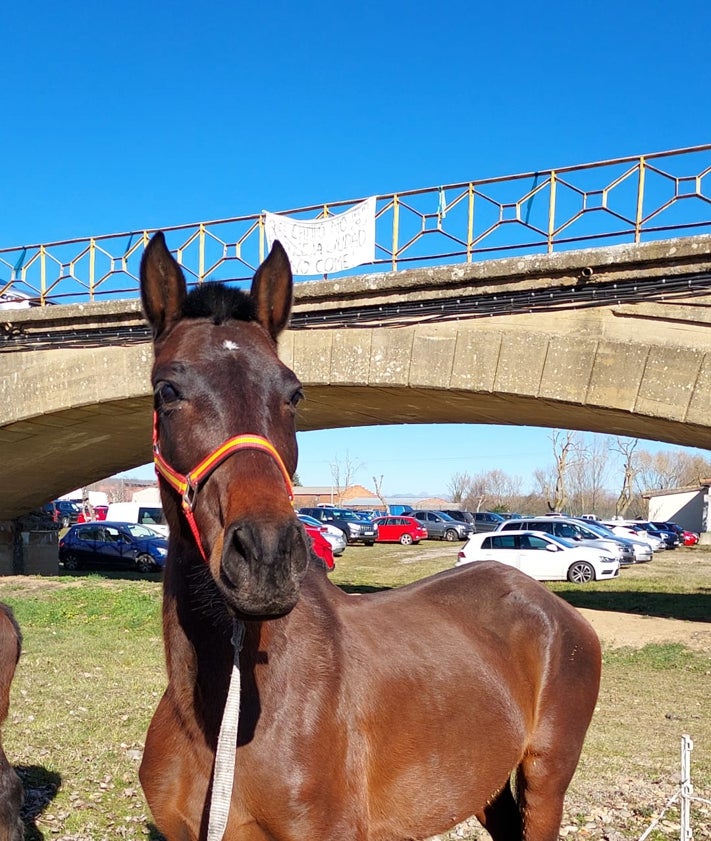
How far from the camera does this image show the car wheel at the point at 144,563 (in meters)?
26.4

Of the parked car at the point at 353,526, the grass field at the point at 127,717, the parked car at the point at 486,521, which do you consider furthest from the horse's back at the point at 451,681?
the parked car at the point at 486,521

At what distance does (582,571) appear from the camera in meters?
22.6

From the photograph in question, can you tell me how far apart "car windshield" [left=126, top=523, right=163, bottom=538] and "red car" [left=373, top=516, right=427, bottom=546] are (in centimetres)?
1714

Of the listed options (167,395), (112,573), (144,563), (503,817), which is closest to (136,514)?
(144,563)

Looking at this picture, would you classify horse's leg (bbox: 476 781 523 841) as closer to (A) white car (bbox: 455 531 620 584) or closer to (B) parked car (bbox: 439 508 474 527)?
(A) white car (bbox: 455 531 620 584)

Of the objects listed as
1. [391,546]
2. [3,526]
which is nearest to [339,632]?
[3,526]

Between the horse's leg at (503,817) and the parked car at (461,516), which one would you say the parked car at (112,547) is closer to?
the horse's leg at (503,817)

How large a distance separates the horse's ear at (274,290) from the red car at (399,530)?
133ft

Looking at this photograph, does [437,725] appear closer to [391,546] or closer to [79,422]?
[79,422]

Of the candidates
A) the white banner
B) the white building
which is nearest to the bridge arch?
the white banner

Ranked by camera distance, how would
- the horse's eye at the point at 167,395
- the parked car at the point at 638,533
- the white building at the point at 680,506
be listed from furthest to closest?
the white building at the point at 680,506
the parked car at the point at 638,533
the horse's eye at the point at 167,395

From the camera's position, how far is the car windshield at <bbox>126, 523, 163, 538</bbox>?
91.0 feet

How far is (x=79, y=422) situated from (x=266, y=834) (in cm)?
1488

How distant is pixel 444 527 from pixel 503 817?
4381 centimetres
